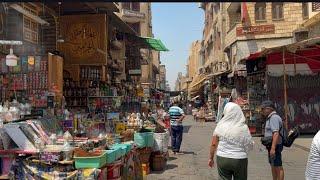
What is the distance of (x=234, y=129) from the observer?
693cm

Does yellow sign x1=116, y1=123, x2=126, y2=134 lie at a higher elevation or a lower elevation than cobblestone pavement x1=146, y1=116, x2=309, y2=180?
higher

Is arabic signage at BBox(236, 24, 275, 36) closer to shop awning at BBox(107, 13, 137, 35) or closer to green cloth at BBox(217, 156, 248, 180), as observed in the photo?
shop awning at BBox(107, 13, 137, 35)

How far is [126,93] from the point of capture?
23766 millimetres

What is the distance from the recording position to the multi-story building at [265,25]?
34656 millimetres

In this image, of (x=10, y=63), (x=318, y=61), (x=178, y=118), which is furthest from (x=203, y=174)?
(x=318, y=61)

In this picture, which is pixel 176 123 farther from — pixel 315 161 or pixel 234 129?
pixel 315 161

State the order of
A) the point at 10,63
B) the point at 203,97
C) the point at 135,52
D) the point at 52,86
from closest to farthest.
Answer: the point at 10,63 → the point at 52,86 → the point at 135,52 → the point at 203,97

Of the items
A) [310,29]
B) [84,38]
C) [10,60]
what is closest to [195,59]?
[310,29]

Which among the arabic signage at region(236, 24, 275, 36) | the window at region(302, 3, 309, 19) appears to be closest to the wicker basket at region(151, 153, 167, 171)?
the arabic signage at region(236, 24, 275, 36)

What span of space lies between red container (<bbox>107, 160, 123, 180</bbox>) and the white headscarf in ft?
5.68

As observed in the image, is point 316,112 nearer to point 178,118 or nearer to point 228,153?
point 178,118

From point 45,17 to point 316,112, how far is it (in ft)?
40.2

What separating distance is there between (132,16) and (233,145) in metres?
45.8

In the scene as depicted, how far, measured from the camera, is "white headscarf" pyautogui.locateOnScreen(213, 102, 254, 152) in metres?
6.89
